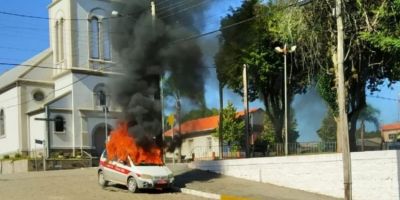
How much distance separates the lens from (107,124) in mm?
51969

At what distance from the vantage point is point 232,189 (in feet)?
75.0

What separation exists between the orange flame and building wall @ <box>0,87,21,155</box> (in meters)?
34.6

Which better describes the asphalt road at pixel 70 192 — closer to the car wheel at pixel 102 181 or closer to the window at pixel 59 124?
the car wheel at pixel 102 181

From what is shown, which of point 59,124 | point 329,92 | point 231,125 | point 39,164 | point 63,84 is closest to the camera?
point 329,92

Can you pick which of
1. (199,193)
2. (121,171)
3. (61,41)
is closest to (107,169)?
(121,171)

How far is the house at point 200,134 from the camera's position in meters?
28.9

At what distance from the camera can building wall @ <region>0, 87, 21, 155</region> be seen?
5716cm

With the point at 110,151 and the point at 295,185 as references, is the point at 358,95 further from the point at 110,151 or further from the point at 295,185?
the point at 110,151

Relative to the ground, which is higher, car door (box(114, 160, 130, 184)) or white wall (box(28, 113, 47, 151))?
white wall (box(28, 113, 47, 151))

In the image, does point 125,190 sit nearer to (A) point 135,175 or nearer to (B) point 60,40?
(A) point 135,175

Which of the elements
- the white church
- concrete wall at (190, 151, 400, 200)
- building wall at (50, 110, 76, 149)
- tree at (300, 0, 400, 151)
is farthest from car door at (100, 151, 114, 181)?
building wall at (50, 110, 76, 149)

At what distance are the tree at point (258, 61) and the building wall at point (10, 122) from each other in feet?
85.4

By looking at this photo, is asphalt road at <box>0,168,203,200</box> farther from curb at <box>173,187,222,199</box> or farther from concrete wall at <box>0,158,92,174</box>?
concrete wall at <box>0,158,92,174</box>

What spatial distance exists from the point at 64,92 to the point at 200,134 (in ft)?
42.8
